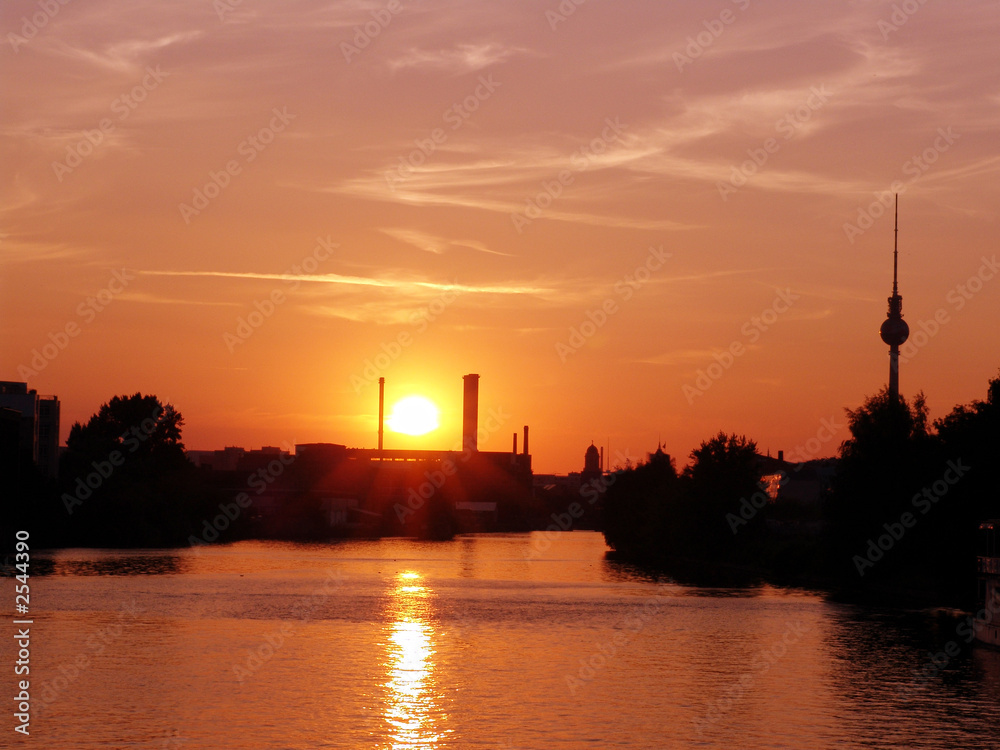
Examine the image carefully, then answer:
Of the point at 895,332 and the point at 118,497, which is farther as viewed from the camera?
the point at 895,332

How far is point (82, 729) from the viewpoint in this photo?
3672cm

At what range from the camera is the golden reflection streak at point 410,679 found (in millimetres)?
36469

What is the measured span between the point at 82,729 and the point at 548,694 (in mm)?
15930

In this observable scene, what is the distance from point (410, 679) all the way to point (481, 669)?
12.4ft

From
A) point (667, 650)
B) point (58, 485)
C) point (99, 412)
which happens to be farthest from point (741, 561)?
point (99, 412)

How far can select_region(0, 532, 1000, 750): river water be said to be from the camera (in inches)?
1479

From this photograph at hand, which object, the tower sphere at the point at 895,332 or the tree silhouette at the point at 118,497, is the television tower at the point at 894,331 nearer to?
the tower sphere at the point at 895,332

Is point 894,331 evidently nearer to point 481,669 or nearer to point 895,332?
point 895,332

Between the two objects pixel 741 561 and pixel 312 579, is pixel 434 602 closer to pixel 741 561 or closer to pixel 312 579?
pixel 312 579

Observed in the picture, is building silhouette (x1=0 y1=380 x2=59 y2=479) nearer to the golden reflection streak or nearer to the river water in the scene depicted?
the river water

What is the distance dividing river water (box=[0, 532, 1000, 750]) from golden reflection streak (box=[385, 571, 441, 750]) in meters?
0.15

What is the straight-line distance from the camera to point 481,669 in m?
49.6

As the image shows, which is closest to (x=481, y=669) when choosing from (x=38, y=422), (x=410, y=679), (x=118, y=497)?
(x=410, y=679)

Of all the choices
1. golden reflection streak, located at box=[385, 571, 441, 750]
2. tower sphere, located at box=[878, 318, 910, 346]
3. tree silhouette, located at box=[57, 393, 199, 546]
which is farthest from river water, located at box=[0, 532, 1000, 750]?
tower sphere, located at box=[878, 318, 910, 346]
